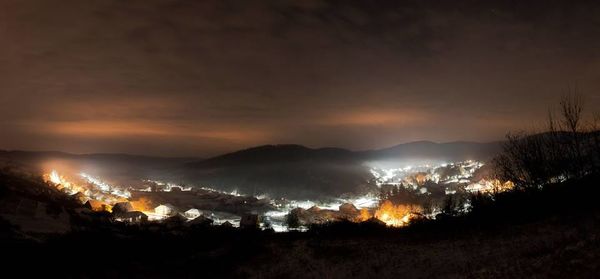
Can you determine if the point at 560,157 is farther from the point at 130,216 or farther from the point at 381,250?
the point at 130,216

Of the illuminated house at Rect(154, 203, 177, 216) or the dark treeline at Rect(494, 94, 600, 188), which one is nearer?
the dark treeline at Rect(494, 94, 600, 188)

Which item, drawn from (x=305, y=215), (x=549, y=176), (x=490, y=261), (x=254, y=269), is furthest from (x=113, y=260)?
(x=305, y=215)

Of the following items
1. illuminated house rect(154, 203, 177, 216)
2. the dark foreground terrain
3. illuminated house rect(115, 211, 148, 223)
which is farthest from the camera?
illuminated house rect(154, 203, 177, 216)

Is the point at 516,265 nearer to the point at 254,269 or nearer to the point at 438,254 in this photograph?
the point at 438,254

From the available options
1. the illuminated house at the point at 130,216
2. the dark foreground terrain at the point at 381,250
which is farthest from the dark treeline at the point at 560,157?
the illuminated house at the point at 130,216

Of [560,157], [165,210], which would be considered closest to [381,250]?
[560,157]

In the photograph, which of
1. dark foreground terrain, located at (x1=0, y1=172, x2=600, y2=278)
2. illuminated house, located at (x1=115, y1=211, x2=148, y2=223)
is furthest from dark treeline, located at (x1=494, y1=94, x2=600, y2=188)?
illuminated house, located at (x1=115, y1=211, x2=148, y2=223)

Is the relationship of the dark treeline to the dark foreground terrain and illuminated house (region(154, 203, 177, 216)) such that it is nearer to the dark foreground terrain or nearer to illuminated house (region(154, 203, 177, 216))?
the dark foreground terrain

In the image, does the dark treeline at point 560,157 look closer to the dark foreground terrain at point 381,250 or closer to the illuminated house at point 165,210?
the dark foreground terrain at point 381,250

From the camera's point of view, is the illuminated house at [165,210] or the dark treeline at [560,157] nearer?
the dark treeline at [560,157]
